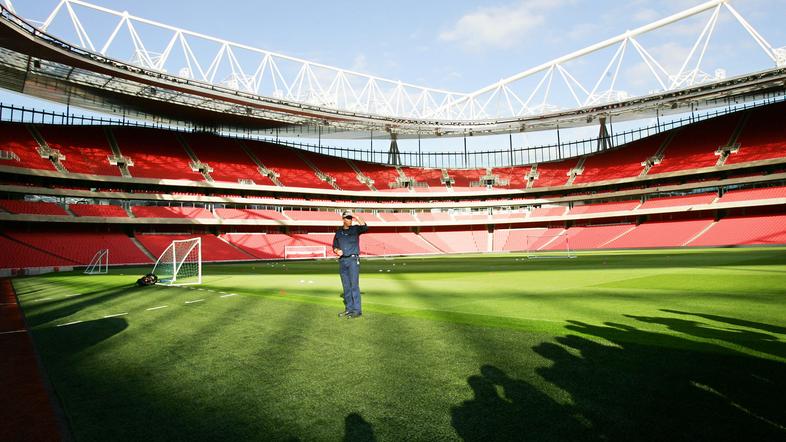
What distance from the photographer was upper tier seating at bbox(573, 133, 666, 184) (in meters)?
Result: 60.0

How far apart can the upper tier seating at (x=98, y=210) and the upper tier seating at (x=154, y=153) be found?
4.78m

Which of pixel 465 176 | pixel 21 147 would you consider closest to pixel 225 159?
pixel 21 147

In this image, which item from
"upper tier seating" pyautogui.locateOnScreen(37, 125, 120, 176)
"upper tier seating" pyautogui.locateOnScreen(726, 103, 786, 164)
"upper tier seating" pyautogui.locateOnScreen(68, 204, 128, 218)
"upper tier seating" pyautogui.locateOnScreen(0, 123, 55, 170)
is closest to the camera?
"upper tier seating" pyautogui.locateOnScreen(0, 123, 55, 170)

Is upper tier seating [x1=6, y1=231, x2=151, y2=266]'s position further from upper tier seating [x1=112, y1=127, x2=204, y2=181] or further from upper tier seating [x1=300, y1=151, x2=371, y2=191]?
upper tier seating [x1=300, y1=151, x2=371, y2=191]

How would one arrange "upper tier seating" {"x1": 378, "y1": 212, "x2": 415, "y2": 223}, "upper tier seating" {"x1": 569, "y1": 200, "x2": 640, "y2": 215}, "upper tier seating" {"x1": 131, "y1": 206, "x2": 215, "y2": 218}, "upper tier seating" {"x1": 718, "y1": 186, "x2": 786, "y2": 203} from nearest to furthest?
"upper tier seating" {"x1": 718, "y1": 186, "x2": 786, "y2": 203} < "upper tier seating" {"x1": 131, "y1": 206, "x2": 215, "y2": 218} < "upper tier seating" {"x1": 569, "y1": 200, "x2": 640, "y2": 215} < "upper tier seating" {"x1": 378, "y1": 212, "x2": 415, "y2": 223}

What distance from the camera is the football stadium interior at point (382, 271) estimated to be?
3.82 metres

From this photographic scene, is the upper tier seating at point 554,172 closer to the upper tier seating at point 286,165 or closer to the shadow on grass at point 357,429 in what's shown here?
the upper tier seating at point 286,165

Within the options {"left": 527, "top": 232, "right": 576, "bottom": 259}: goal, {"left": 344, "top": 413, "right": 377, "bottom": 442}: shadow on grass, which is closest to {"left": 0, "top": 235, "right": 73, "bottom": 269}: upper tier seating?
{"left": 344, "top": 413, "right": 377, "bottom": 442}: shadow on grass

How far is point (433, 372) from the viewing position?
15.6 ft

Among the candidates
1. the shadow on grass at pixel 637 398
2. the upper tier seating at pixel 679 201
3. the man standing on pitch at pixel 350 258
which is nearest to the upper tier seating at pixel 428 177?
the upper tier seating at pixel 679 201

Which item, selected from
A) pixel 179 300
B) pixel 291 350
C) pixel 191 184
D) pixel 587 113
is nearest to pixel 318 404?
pixel 291 350

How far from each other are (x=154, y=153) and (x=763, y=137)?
250ft

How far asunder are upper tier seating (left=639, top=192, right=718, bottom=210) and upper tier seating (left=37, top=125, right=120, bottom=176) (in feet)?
216

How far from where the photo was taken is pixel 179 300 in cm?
1193
